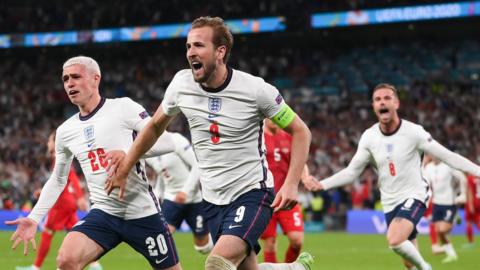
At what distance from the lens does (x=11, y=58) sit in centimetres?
4784

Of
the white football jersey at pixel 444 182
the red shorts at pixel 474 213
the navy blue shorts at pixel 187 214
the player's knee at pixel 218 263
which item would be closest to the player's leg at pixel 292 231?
the navy blue shorts at pixel 187 214

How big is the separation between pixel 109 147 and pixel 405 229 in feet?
14.2

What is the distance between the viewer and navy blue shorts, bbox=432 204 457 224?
1778 cm

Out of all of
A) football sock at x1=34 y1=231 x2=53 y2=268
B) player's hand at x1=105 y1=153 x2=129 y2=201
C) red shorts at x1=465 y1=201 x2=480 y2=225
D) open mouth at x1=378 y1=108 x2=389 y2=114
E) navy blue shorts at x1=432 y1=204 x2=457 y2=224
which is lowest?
red shorts at x1=465 y1=201 x2=480 y2=225

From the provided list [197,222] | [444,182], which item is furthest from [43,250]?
[444,182]

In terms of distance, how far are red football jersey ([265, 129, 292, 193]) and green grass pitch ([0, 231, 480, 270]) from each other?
2.93 m

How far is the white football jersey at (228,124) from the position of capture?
6.75 m

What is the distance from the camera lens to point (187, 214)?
13695mm

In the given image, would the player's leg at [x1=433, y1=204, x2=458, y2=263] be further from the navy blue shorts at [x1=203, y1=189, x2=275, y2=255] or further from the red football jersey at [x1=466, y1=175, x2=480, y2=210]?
the navy blue shorts at [x1=203, y1=189, x2=275, y2=255]

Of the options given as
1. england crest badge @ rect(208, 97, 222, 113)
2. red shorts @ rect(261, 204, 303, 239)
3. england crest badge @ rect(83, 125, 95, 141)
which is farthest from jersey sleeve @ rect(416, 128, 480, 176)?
england crest badge @ rect(83, 125, 95, 141)

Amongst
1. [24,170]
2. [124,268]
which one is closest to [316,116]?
[24,170]

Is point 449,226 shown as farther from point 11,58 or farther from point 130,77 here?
point 11,58

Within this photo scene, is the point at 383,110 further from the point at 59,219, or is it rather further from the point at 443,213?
the point at 443,213

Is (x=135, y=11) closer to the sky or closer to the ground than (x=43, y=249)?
closer to the sky
